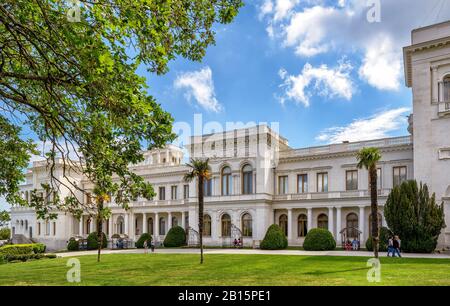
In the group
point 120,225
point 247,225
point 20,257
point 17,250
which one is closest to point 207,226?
point 247,225

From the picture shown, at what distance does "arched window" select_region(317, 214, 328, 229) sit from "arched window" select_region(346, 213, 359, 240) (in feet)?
8.15

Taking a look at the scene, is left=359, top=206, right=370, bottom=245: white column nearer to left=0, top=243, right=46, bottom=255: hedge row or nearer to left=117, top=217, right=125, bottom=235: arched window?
left=0, top=243, right=46, bottom=255: hedge row

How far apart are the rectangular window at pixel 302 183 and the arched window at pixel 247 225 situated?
635 centimetres

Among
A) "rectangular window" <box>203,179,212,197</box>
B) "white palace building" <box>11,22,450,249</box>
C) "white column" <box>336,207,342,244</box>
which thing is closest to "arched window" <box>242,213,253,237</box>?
"white palace building" <box>11,22,450,249</box>

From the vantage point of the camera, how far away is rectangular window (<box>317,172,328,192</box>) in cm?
4609

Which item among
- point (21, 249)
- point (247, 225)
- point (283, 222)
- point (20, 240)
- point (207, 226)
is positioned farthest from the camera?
point (20, 240)

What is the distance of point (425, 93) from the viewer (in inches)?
1400

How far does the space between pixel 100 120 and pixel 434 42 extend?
107 ft

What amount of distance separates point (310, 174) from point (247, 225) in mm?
9039

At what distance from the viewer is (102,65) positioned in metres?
8.77

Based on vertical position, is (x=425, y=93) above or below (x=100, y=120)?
above

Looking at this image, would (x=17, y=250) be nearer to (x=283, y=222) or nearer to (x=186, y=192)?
(x=186, y=192)
